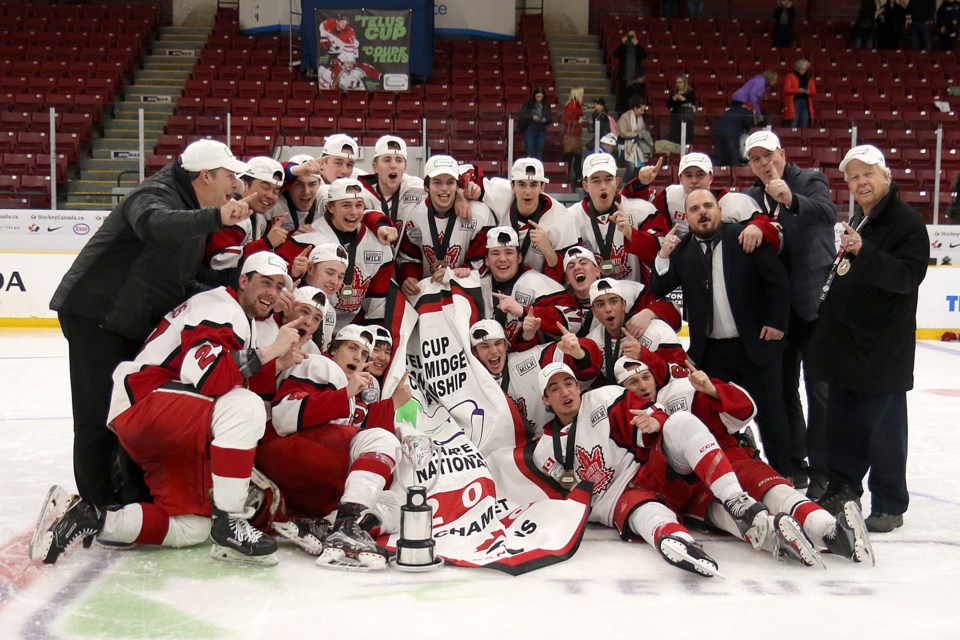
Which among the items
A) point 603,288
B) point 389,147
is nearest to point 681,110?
point 389,147

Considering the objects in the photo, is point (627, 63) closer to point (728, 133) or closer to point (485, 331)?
point (728, 133)

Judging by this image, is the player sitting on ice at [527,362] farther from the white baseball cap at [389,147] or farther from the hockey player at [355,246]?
the white baseball cap at [389,147]

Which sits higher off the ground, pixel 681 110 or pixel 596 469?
pixel 681 110

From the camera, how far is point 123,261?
3.89 m

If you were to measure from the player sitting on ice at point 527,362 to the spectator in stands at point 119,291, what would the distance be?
1467mm

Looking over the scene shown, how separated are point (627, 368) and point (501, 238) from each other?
1053mm

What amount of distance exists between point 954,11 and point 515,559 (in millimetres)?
16129

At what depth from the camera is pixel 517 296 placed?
5152 millimetres

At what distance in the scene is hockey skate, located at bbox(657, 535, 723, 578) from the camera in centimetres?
350

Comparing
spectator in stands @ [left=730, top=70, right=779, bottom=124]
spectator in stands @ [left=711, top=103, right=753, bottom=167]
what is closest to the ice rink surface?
spectator in stands @ [left=711, top=103, right=753, bottom=167]

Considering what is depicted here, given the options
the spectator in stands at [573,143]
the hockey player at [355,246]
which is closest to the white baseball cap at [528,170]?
the hockey player at [355,246]

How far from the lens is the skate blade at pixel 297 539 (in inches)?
147

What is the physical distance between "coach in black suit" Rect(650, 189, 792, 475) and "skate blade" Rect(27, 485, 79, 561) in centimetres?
271

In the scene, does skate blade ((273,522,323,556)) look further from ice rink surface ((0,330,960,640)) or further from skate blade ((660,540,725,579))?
skate blade ((660,540,725,579))
